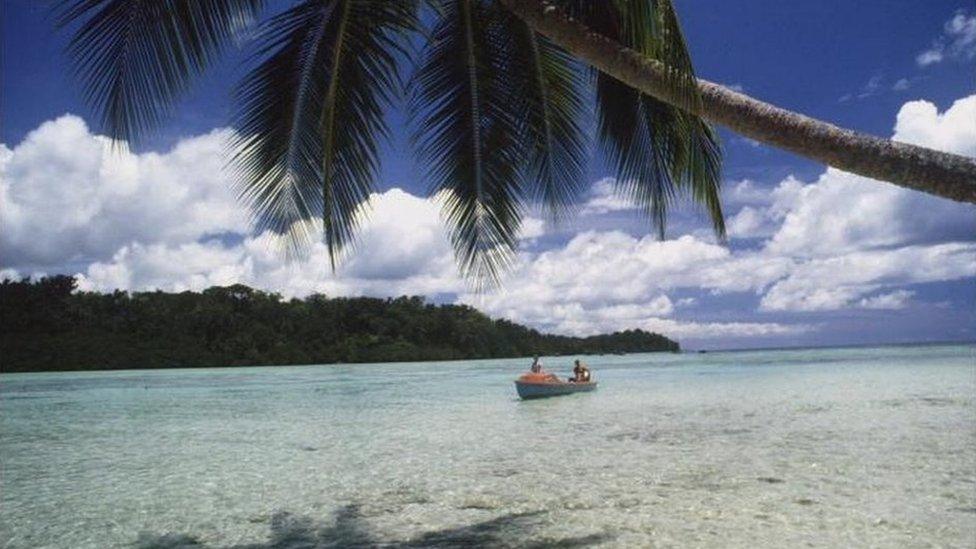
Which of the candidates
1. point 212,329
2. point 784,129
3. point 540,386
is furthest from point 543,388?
point 212,329

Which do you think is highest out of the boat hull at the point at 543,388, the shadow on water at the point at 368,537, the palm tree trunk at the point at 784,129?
the palm tree trunk at the point at 784,129

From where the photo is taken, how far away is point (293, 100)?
4273 millimetres

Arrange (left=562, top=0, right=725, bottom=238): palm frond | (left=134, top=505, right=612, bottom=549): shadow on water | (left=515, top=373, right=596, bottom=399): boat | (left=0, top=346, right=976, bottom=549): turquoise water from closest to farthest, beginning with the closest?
(left=562, top=0, right=725, bottom=238): palm frond, (left=134, top=505, right=612, bottom=549): shadow on water, (left=0, top=346, right=976, bottom=549): turquoise water, (left=515, top=373, right=596, bottom=399): boat

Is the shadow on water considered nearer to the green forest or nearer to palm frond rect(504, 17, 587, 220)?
palm frond rect(504, 17, 587, 220)

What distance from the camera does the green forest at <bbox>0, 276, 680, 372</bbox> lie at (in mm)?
47531

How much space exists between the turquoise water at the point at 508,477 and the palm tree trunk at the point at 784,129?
3564mm

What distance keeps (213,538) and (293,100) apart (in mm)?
3714

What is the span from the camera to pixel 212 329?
183 feet

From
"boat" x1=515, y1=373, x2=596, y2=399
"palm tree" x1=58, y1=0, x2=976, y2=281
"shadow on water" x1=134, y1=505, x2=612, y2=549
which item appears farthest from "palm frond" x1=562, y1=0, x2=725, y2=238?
"boat" x1=515, y1=373, x2=596, y2=399

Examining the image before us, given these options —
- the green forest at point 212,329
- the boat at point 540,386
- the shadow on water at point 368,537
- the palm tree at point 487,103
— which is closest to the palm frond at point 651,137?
the palm tree at point 487,103

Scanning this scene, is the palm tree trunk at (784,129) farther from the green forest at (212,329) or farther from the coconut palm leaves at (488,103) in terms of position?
the green forest at (212,329)

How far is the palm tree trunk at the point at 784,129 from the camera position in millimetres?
2271

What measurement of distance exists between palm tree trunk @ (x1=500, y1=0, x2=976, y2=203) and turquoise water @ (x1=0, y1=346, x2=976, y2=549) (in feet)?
11.7

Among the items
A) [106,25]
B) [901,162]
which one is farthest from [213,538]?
[901,162]
